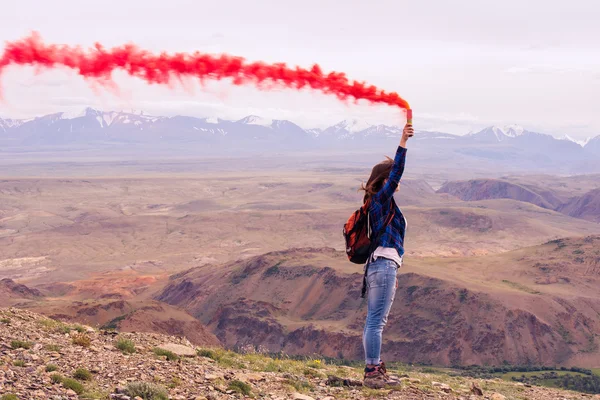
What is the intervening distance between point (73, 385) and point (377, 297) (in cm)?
484

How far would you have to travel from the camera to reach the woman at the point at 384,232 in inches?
398

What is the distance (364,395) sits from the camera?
10.6 meters

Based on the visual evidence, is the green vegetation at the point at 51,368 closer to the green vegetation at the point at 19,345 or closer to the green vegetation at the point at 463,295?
the green vegetation at the point at 19,345

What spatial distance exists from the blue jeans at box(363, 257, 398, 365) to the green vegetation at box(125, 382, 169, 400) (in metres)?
3.44

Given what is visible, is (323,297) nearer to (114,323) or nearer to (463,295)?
(463,295)

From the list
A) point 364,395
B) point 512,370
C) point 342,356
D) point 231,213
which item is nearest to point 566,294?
point 512,370

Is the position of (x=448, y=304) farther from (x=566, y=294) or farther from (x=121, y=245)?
(x=121, y=245)

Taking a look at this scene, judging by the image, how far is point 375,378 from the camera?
A: 11.0 m

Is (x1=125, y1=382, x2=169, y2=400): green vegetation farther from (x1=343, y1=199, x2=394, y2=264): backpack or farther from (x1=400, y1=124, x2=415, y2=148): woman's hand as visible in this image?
(x1=400, y1=124, x2=415, y2=148): woman's hand

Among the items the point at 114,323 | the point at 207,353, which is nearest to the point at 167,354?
the point at 207,353

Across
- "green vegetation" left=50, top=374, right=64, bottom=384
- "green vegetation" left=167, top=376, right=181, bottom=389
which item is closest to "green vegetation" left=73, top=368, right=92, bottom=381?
"green vegetation" left=50, top=374, right=64, bottom=384

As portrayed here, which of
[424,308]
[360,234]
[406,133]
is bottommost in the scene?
[424,308]

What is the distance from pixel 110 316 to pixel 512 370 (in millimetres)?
32775

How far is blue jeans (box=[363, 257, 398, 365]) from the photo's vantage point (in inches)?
404
